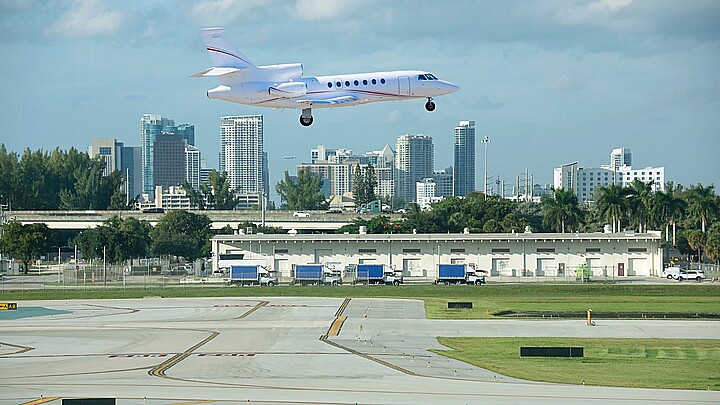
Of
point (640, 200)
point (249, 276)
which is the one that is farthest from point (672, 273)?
point (249, 276)

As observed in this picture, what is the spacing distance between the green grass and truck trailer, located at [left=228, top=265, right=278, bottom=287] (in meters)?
49.0

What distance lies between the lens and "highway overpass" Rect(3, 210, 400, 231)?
172m

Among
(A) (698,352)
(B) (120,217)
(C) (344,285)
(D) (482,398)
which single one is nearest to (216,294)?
(C) (344,285)

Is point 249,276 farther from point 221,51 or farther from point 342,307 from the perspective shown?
point 221,51

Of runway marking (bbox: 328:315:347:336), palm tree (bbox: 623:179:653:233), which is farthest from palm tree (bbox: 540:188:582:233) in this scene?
runway marking (bbox: 328:315:347:336)

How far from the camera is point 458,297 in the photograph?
87688 millimetres

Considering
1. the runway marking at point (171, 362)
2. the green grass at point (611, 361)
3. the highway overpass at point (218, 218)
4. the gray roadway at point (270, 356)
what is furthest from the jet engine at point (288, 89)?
the highway overpass at point (218, 218)

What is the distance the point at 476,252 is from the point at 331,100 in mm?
78872

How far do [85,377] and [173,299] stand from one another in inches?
1758

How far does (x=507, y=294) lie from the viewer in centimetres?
9194

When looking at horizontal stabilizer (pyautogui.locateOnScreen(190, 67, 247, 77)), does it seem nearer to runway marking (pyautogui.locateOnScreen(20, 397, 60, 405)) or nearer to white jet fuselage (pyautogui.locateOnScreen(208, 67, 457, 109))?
white jet fuselage (pyautogui.locateOnScreen(208, 67, 457, 109))

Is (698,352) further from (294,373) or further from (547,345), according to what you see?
(294,373)

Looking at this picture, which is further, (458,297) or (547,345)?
(458,297)

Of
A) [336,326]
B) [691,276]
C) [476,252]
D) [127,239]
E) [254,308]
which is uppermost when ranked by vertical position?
[127,239]
